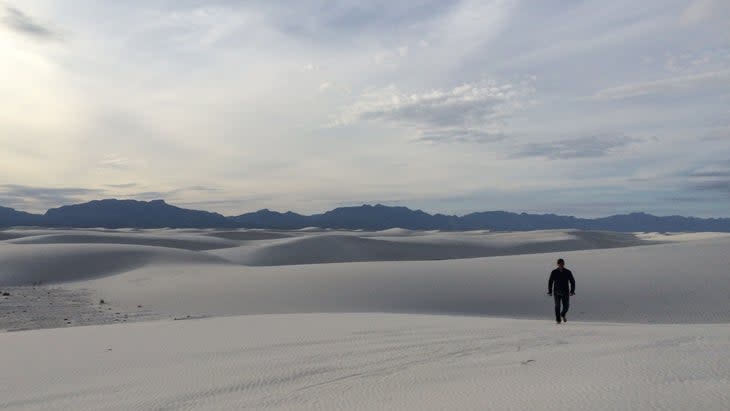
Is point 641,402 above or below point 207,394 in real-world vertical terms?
above

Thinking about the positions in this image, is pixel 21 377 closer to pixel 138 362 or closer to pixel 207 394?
pixel 138 362

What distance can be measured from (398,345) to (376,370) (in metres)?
1.72

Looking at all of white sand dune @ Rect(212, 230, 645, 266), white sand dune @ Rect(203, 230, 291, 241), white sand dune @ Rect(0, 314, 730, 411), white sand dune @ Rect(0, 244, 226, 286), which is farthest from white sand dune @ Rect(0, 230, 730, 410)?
white sand dune @ Rect(203, 230, 291, 241)

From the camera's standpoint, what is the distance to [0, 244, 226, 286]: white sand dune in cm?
3016

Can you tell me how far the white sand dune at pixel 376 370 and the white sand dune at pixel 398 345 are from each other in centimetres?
3

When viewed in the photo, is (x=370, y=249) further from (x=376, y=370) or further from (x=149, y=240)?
(x=376, y=370)

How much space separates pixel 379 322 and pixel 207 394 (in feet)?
19.3

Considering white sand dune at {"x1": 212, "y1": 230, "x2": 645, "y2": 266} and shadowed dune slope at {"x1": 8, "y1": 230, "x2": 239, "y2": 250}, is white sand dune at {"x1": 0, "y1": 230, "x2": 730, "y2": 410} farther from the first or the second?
shadowed dune slope at {"x1": 8, "y1": 230, "x2": 239, "y2": 250}

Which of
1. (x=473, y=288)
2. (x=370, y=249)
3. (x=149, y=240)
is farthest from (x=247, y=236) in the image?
(x=473, y=288)

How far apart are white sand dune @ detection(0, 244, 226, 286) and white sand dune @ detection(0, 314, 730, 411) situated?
22.3 m

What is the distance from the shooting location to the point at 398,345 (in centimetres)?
834

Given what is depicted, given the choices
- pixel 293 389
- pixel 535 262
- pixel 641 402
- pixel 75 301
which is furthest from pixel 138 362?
pixel 535 262

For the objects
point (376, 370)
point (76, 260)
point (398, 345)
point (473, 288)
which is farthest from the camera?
point (76, 260)

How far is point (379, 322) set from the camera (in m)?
11.5
